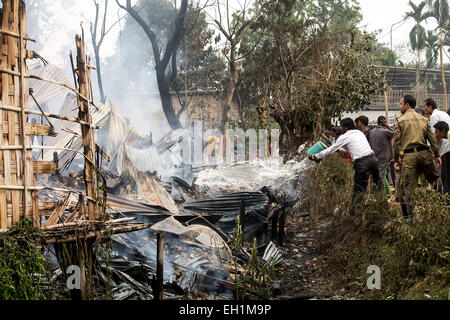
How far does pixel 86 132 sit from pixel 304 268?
9.62 feet

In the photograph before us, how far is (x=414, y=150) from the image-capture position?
18.3 feet

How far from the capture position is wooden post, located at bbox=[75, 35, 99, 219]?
4523mm

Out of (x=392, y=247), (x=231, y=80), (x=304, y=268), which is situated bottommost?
(x=304, y=268)

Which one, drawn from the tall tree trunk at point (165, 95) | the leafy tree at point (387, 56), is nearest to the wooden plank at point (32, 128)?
the tall tree trunk at point (165, 95)

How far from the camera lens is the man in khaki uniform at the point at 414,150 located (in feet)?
18.2

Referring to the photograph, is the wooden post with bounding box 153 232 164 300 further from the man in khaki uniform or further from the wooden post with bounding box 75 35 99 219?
the man in khaki uniform

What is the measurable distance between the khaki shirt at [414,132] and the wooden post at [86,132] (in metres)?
3.27

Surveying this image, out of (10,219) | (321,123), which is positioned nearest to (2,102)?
(10,219)

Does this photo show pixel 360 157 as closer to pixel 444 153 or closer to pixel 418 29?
pixel 444 153

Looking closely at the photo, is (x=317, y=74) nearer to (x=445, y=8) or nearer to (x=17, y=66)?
(x=445, y=8)

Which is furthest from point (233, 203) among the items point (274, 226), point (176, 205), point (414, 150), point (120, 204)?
point (414, 150)

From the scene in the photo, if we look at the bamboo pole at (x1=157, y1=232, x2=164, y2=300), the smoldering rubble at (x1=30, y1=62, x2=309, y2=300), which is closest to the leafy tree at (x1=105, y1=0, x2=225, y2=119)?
the smoldering rubble at (x1=30, y1=62, x2=309, y2=300)

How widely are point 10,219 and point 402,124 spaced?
4022 mm

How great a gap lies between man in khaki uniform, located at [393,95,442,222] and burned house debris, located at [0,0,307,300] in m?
1.69
